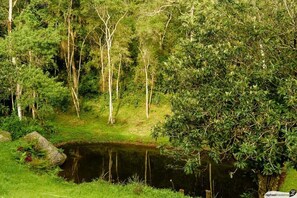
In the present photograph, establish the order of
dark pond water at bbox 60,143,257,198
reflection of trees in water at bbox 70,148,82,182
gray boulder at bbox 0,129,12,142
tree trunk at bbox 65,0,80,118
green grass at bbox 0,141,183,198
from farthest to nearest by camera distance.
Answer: tree trunk at bbox 65,0,80,118 < gray boulder at bbox 0,129,12,142 < reflection of trees in water at bbox 70,148,82,182 < dark pond water at bbox 60,143,257,198 < green grass at bbox 0,141,183,198

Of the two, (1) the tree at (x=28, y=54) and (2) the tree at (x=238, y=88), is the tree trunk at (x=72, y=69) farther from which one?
(2) the tree at (x=238, y=88)

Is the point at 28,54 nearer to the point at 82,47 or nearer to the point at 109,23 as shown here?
the point at 109,23

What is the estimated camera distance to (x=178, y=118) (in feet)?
60.6

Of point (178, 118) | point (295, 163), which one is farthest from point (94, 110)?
point (295, 163)

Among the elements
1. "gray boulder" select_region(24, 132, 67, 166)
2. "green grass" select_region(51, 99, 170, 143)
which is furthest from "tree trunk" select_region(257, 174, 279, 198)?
"green grass" select_region(51, 99, 170, 143)

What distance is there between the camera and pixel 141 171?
3622cm

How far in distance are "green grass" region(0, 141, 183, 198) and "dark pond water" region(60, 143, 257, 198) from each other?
324 cm

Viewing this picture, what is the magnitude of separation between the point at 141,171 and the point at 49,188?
1267 cm

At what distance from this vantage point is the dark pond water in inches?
1231

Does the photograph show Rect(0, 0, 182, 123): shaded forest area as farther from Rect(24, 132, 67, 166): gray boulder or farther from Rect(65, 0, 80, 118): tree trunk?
Rect(24, 132, 67, 166): gray boulder

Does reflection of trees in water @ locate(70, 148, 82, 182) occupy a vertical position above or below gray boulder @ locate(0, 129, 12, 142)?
below

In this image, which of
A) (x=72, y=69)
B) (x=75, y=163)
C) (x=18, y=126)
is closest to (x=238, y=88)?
(x=75, y=163)

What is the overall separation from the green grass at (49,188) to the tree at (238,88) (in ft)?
21.2

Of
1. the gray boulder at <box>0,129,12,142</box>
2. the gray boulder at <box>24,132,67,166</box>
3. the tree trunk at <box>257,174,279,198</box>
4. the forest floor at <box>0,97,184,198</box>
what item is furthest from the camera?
the gray boulder at <box>0,129,12,142</box>
